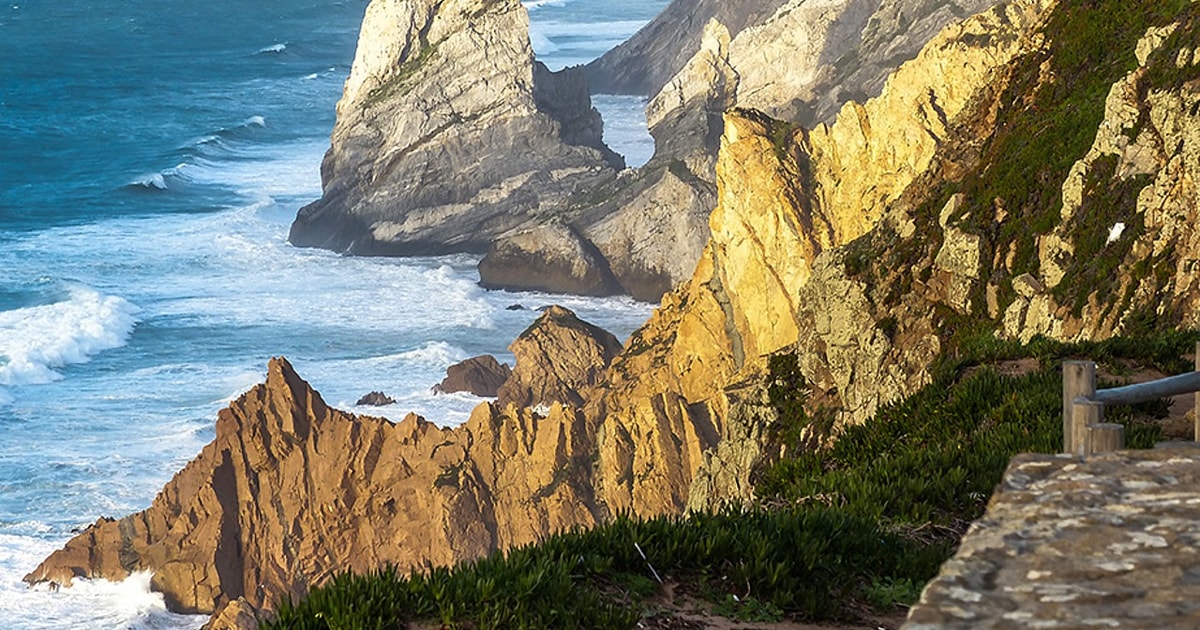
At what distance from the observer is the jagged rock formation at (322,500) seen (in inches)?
1474

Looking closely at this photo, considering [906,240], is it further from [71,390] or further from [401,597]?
[71,390]

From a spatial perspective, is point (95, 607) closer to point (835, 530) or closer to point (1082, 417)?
point (835, 530)

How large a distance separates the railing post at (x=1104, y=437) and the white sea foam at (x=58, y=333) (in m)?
59.6

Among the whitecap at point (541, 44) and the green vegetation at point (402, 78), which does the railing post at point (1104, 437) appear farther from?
the whitecap at point (541, 44)

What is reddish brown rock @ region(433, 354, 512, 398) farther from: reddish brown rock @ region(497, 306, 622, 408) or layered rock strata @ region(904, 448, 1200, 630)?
layered rock strata @ region(904, 448, 1200, 630)

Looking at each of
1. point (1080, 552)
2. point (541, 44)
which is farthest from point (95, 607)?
point (541, 44)

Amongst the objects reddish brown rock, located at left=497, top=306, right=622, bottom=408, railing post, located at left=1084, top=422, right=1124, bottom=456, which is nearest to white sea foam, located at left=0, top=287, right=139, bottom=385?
reddish brown rock, located at left=497, top=306, right=622, bottom=408

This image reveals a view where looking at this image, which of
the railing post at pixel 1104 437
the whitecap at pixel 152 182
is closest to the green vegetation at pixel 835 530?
the railing post at pixel 1104 437

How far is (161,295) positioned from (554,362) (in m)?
31.0

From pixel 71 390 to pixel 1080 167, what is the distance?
A: 46.8 m

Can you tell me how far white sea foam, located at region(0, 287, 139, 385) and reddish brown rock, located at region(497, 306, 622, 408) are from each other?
23065mm

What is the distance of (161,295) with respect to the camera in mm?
73125

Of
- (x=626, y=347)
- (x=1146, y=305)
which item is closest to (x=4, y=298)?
(x=626, y=347)

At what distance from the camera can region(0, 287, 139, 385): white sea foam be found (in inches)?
2418
